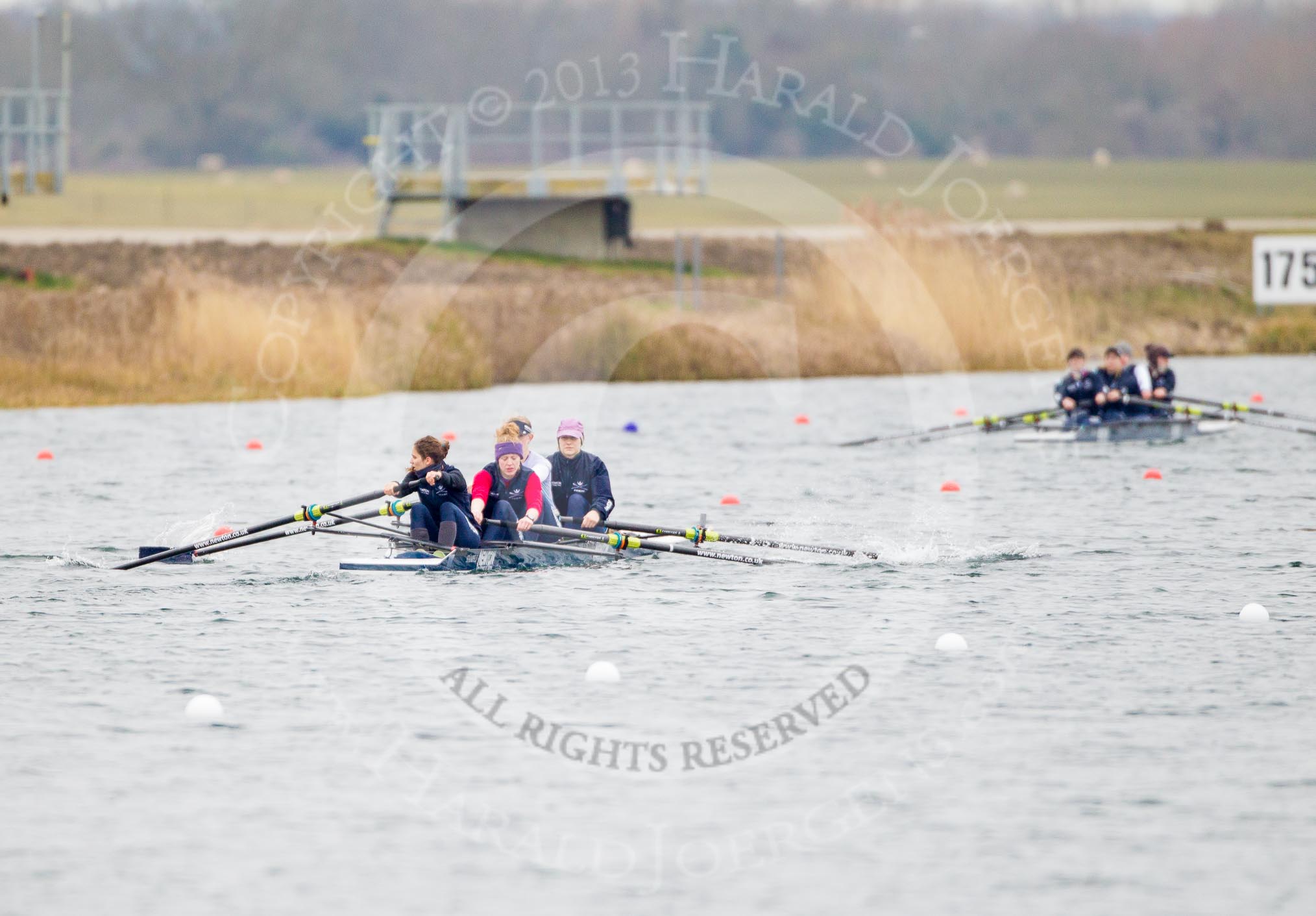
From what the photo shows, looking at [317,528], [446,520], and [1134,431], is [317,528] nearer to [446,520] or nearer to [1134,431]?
[446,520]

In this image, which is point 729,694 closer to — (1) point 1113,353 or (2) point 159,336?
(1) point 1113,353

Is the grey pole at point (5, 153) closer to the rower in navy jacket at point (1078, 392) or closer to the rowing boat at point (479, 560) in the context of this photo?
the rower in navy jacket at point (1078, 392)

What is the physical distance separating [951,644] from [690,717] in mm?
2598

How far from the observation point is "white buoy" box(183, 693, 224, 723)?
39.2 feet

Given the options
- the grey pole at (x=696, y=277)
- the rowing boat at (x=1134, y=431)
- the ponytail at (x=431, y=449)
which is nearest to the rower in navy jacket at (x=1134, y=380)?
the rowing boat at (x=1134, y=431)

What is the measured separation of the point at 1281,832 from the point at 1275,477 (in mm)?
14515

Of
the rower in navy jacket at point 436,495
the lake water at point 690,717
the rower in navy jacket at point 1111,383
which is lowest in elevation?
the lake water at point 690,717

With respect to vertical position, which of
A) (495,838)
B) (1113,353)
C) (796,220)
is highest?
(796,220)

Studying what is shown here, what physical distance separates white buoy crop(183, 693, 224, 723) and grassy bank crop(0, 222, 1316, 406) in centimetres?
1939

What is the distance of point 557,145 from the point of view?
112m

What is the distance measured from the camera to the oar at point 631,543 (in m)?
16.4

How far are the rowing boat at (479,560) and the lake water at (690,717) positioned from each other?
118mm

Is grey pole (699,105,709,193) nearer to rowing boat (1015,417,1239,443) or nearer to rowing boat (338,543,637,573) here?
rowing boat (1015,417,1239,443)

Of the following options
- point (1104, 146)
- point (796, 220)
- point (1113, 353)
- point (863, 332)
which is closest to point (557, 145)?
point (1104, 146)
